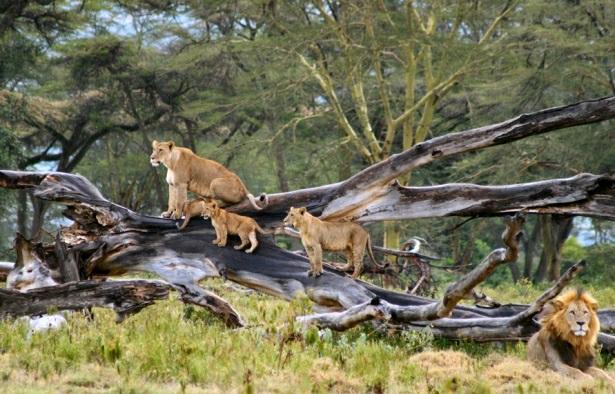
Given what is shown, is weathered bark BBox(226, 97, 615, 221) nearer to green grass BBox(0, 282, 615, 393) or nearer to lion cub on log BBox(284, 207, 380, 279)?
lion cub on log BBox(284, 207, 380, 279)

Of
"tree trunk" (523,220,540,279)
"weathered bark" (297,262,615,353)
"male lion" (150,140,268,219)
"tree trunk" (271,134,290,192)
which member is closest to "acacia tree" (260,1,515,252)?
"tree trunk" (271,134,290,192)

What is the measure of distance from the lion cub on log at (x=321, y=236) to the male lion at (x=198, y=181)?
31.9 inches

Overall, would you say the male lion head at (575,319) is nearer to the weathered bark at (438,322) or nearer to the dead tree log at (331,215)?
the weathered bark at (438,322)

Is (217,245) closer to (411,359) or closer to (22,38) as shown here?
(411,359)

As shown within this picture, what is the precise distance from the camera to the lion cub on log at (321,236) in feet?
32.8

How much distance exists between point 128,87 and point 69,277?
19.5m

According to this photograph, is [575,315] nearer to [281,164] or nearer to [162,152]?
[162,152]

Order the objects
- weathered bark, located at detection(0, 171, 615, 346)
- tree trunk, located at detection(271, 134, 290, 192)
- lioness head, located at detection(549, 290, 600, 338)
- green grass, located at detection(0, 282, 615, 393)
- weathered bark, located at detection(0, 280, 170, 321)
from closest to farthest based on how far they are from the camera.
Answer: green grass, located at detection(0, 282, 615, 393)
lioness head, located at detection(549, 290, 600, 338)
weathered bark, located at detection(0, 280, 170, 321)
weathered bark, located at detection(0, 171, 615, 346)
tree trunk, located at detection(271, 134, 290, 192)

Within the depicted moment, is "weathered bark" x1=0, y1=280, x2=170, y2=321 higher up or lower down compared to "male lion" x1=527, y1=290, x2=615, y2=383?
higher up

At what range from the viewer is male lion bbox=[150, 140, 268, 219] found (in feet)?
35.3

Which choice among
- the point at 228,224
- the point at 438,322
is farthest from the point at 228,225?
the point at 438,322

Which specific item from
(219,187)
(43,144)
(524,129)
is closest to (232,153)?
(43,144)

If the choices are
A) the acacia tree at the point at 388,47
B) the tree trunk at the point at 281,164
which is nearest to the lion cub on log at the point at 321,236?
the acacia tree at the point at 388,47

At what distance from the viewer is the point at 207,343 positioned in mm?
8312
